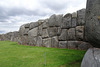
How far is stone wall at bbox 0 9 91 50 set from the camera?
877 cm

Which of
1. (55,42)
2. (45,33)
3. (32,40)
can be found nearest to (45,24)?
(45,33)

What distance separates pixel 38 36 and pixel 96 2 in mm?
8841

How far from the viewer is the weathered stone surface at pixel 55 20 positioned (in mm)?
10291

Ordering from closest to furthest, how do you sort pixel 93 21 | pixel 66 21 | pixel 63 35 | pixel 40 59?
1. pixel 93 21
2. pixel 40 59
3. pixel 66 21
4. pixel 63 35

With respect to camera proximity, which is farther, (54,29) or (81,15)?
(54,29)

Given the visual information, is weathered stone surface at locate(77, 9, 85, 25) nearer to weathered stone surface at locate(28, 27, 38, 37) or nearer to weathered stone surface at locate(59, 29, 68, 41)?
weathered stone surface at locate(59, 29, 68, 41)

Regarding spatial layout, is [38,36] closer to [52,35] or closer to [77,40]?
[52,35]

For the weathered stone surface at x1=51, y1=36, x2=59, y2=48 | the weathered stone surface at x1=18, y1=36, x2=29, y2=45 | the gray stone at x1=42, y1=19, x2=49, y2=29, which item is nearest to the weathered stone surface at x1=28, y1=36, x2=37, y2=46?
the weathered stone surface at x1=18, y1=36, x2=29, y2=45

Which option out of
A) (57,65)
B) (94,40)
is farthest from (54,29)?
(94,40)

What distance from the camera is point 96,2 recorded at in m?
3.57

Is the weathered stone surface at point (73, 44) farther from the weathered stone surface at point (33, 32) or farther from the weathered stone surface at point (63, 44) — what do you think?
the weathered stone surface at point (33, 32)

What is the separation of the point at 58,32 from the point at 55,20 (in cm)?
134

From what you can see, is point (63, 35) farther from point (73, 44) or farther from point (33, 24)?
point (33, 24)

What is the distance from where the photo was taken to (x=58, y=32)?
10352 mm
